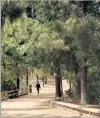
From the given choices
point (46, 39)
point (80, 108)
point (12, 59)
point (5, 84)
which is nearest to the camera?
point (80, 108)

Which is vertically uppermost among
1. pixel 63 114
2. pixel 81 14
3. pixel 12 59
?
pixel 81 14

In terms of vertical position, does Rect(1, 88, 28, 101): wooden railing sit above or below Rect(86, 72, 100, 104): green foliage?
below

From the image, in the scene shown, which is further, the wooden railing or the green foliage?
the wooden railing

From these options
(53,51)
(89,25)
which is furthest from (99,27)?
(53,51)

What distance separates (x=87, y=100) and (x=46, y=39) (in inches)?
231

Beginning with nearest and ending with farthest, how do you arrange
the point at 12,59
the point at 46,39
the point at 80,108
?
1. the point at 80,108
2. the point at 46,39
3. the point at 12,59

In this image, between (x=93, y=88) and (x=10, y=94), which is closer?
(x=93, y=88)

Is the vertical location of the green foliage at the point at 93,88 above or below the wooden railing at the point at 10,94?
above

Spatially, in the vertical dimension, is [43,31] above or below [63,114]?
above

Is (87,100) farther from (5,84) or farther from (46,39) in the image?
(5,84)

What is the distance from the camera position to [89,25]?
21781 mm

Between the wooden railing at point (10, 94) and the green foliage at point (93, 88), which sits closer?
the green foliage at point (93, 88)

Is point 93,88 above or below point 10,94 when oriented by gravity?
above

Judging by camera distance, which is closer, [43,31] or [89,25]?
[89,25]
